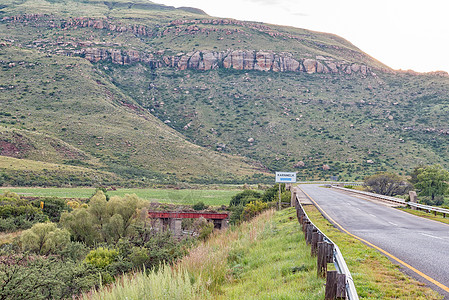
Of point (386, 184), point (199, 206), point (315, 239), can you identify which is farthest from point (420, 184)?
point (315, 239)

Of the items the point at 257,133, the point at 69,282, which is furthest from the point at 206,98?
the point at 69,282

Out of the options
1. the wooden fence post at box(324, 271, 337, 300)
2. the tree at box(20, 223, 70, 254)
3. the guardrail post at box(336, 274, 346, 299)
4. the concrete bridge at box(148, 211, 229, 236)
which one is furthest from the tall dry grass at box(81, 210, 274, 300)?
the concrete bridge at box(148, 211, 229, 236)

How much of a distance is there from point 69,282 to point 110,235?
656 inches

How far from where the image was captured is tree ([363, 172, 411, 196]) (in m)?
47.8

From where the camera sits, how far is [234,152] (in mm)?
87625

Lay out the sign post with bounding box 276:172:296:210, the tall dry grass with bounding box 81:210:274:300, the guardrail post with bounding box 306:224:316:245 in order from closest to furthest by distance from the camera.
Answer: the tall dry grass with bounding box 81:210:274:300 < the guardrail post with bounding box 306:224:316:245 < the sign post with bounding box 276:172:296:210

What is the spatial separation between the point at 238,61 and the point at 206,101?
28.2 m

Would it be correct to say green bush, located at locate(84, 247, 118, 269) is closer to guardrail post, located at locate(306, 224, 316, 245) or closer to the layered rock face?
guardrail post, located at locate(306, 224, 316, 245)

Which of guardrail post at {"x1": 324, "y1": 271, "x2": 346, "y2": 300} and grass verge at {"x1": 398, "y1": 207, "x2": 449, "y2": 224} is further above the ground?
guardrail post at {"x1": 324, "y1": 271, "x2": 346, "y2": 300}

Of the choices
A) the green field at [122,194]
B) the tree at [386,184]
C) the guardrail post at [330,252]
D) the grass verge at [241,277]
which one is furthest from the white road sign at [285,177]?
the tree at [386,184]

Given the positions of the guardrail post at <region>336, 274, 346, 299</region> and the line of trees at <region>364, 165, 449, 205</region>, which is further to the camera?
the line of trees at <region>364, 165, 449, 205</region>

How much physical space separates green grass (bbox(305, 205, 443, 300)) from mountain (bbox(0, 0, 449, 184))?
5648 centimetres

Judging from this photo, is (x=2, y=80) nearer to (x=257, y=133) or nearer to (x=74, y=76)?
(x=74, y=76)

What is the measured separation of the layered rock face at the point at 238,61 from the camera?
127 m
